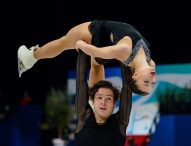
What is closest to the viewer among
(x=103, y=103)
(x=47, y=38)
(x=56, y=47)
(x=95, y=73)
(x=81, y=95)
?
(x=103, y=103)

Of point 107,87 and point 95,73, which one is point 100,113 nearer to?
point 107,87

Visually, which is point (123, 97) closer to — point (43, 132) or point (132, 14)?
point (132, 14)

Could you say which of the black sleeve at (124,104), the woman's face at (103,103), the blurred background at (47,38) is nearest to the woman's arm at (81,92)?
the woman's face at (103,103)

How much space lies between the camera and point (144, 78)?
13.0 ft

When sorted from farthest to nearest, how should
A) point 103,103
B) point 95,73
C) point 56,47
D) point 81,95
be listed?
point 56,47 < point 95,73 < point 81,95 < point 103,103

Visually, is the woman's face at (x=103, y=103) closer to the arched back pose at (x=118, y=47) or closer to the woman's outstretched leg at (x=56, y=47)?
the arched back pose at (x=118, y=47)

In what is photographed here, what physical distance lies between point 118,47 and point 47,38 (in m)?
6.69

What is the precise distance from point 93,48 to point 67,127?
6.26m

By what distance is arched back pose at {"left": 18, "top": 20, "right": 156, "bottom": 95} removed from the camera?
3.98 metres

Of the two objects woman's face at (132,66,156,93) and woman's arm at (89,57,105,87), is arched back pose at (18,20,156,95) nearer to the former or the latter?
woman's face at (132,66,156,93)

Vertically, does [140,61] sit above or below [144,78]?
above

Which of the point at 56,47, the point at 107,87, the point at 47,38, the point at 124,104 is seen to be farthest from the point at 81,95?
the point at 47,38

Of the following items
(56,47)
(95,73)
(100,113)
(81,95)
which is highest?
(56,47)

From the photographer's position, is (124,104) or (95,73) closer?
(124,104)
